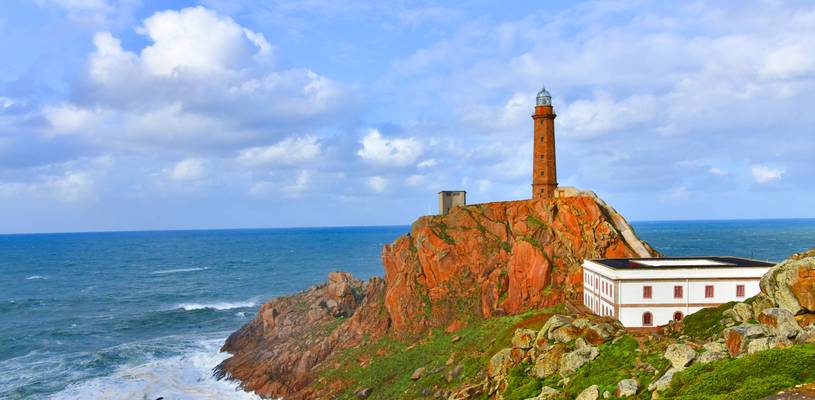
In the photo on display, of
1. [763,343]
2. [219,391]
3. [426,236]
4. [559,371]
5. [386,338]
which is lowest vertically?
[219,391]

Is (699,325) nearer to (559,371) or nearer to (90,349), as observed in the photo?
(559,371)

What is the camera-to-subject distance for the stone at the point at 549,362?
36.5m

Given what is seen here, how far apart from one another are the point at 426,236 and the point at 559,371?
35343mm

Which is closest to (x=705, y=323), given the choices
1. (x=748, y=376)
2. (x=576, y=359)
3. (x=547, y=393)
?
(x=576, y=359)

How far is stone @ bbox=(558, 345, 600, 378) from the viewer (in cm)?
3494

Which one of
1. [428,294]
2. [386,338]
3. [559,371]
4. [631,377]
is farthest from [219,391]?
[631,377]

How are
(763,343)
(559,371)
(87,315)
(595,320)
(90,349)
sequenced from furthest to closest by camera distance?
(87,315) → (90,349) → (595,320) → (559,371) → (763,343)

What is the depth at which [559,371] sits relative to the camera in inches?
1416

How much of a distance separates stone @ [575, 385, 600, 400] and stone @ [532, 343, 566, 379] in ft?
20.2

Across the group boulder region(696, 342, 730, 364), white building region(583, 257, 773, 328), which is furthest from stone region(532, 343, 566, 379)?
white building region(583, 257, 773, 328)

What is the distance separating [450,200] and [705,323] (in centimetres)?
3925

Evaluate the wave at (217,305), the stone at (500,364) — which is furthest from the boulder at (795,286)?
the wave at (217,305)

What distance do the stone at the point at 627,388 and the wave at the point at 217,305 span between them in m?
99.0

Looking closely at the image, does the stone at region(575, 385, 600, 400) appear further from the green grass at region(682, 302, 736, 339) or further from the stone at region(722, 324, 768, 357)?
the green grass at region(682, 302, 736, 339)
